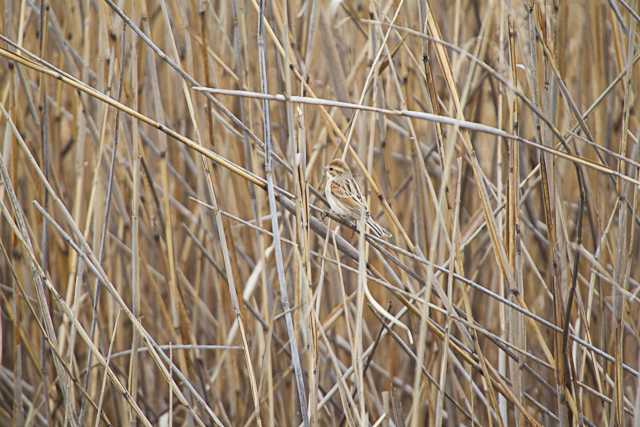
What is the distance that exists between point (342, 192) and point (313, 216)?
21 cm

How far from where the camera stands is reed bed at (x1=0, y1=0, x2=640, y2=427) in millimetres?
1974

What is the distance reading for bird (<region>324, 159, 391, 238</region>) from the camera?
2646mm

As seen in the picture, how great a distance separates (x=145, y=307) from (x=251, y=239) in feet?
1.60

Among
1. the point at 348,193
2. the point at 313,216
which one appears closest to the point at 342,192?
the point at 348,193

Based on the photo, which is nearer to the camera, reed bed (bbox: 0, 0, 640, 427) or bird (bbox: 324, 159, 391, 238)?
reed bed (bbox: 0, 0, 640, 427)

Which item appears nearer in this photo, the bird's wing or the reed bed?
the reed bed

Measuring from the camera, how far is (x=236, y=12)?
2307 mm

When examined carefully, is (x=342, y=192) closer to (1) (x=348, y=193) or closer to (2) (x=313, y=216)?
(1) (x=348, y=193)

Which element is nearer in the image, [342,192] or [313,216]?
[313,216]

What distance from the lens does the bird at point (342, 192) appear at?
265cm

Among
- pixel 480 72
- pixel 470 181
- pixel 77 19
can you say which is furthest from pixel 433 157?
pixel 77 19

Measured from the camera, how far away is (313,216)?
A: 2.58m

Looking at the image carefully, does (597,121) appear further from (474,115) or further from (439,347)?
(439,347)

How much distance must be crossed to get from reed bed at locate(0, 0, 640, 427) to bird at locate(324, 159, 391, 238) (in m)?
0.09
